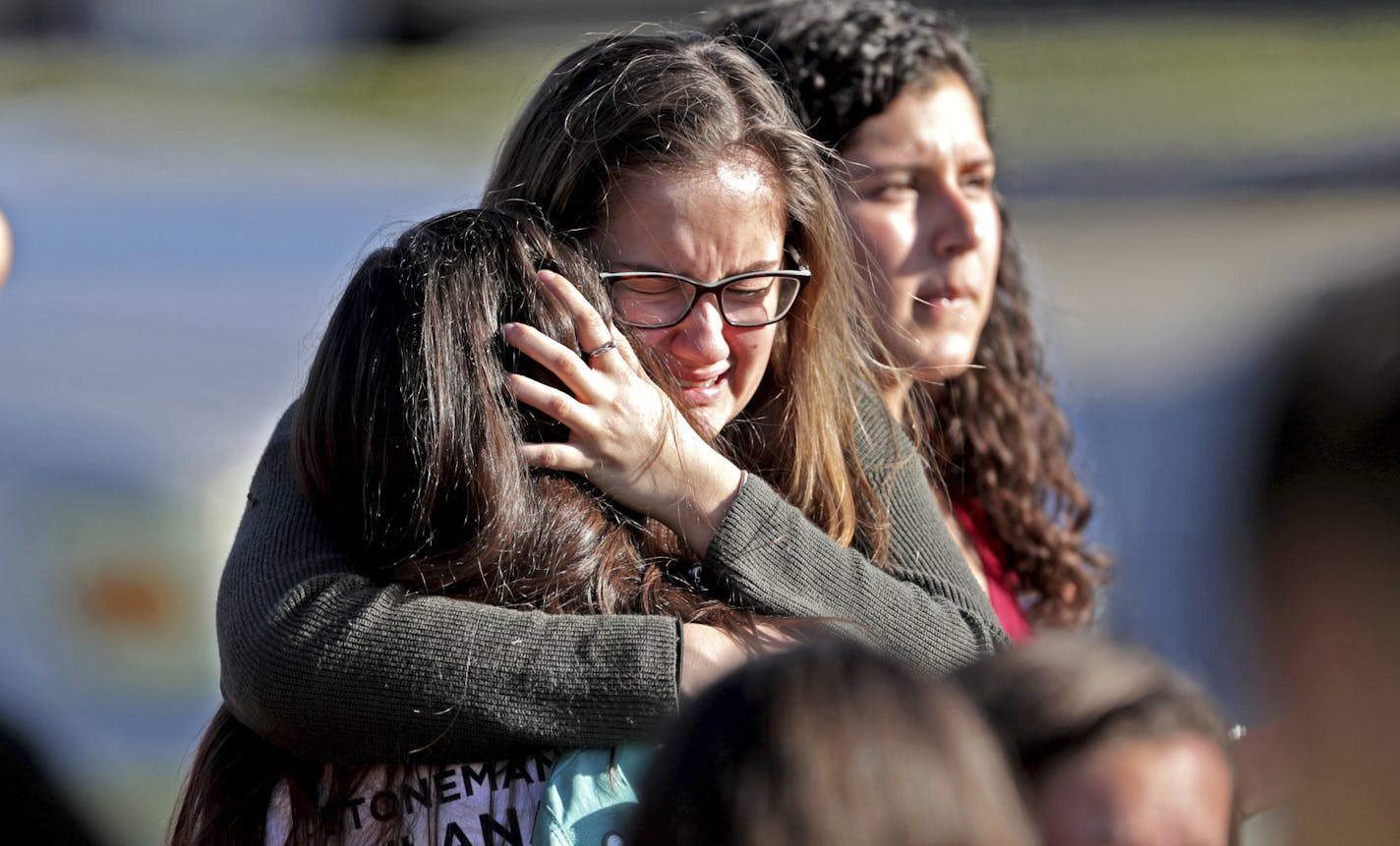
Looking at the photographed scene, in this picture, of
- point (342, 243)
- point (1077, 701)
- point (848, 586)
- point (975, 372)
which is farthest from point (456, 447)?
point (342, 243)

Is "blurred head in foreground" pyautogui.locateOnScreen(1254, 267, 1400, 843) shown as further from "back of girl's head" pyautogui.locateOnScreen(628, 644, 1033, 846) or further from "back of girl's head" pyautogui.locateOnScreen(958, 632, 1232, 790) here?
"back of girl's head" pyautogui.locateOnScreen(628, 644, 1033, 846)

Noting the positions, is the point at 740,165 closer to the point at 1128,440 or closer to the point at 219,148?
the point at 1128,440

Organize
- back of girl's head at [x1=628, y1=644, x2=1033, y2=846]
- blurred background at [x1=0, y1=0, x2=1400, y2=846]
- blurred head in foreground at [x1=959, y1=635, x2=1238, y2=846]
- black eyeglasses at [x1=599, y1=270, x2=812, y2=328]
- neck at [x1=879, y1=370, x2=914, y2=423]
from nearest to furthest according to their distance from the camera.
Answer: back of girl's head at [x1=628, y1=644, x2=1033, y2=846] < blurred head in foreground at [x1=959, y1=635, x2=1238, y2=846] < black eyeglasses at [x1=599, y1=270, x2=812, y2=328] < neck at [x1=879, y1=370, x2=914, y2=423] < blurred background at [x1=0, y1=0, x2=1400, y2=846]

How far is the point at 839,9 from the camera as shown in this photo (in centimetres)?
221

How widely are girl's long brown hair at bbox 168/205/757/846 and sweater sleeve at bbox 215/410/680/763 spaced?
5 cm

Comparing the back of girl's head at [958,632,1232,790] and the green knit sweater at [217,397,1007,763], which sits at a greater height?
the back of girl's head at [958,632,1232,790]

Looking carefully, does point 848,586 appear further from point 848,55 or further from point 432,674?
point 848,55

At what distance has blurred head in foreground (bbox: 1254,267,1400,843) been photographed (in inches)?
42.9

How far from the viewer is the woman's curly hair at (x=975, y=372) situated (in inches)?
82.6

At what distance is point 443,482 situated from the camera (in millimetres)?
1321

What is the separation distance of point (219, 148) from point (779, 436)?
9.73ft

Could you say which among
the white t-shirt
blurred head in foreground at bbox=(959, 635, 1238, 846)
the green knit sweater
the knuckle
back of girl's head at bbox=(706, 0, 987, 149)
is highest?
back of girl's head at bbox=(706, 0, 987, 149)

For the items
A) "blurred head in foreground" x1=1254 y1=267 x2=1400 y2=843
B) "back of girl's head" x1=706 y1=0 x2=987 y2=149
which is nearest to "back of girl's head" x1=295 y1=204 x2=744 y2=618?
"blurred head in foreground" x1=1254 y1=267 x2=1400 y2=843

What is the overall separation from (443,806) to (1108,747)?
0.59m
